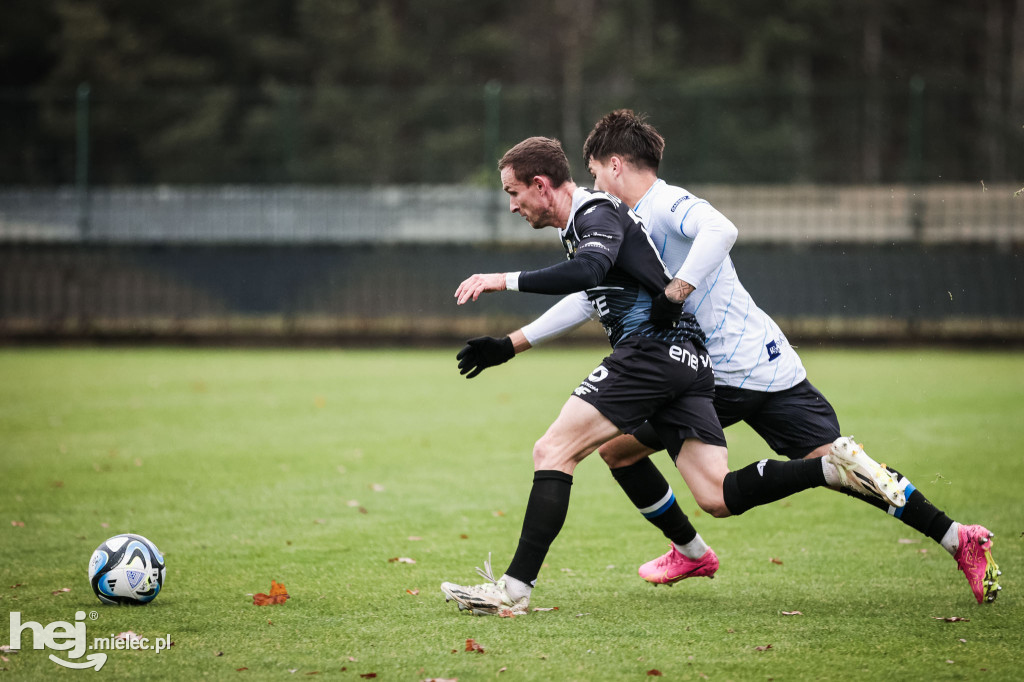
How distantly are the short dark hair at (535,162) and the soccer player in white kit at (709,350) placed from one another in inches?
15.3

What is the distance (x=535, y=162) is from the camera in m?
4.46

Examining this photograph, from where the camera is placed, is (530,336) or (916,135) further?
(916,135)

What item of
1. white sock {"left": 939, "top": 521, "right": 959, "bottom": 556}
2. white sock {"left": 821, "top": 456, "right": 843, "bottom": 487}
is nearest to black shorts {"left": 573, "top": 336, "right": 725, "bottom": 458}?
white sock {"left": 821, "top": 456, "right": 843, "bottom": 487}

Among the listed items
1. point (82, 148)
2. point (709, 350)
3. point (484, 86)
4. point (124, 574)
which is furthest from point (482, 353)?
point (484, 86)

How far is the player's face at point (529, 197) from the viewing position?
14.8 feet

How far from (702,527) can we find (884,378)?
8.87 metres

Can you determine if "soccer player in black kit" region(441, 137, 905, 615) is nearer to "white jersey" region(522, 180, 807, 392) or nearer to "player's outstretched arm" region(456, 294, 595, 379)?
"white jersey" region(522, 180, 807, 392)

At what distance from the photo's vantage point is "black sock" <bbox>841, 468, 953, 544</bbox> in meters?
4.38

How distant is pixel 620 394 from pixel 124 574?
7.47 feet

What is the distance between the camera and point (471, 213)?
20.6 m

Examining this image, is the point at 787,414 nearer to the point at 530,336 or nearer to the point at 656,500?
the point at 656,500

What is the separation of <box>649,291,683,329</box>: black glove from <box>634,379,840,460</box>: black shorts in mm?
500

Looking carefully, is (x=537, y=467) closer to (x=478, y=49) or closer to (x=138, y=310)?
(x=138, y=310)

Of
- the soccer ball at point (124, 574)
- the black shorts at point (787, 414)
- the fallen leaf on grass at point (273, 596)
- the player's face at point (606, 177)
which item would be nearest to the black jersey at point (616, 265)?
the player's face at point (606, 177)
